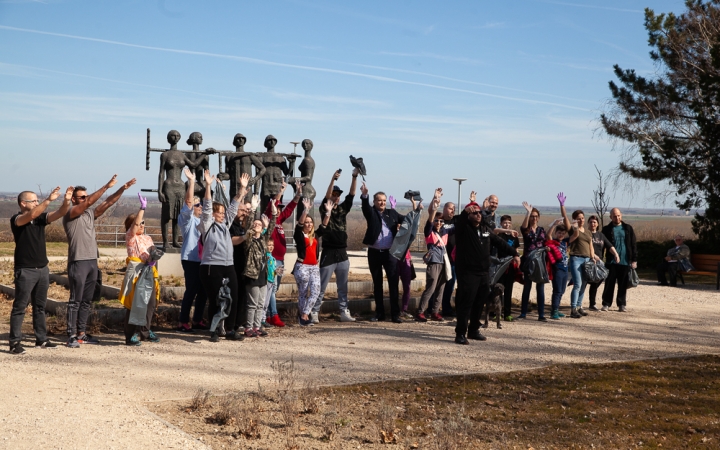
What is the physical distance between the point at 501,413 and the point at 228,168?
1183 centimetres

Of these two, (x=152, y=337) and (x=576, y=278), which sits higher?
(x=576, y=278)

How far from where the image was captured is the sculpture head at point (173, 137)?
1590 centimetres

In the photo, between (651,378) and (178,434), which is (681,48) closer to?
(651,378)

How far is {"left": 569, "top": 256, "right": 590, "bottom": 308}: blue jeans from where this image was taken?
11570 millimetres

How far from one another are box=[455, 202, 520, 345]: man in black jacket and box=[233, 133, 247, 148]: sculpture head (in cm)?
868

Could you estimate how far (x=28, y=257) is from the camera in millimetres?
7852

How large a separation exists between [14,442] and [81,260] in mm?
3578

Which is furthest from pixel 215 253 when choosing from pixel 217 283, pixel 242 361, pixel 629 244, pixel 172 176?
pixel 172 176

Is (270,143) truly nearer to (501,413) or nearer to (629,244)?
(629,244)

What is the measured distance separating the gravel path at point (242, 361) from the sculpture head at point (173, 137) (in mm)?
7092

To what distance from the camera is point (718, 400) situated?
21.9ft

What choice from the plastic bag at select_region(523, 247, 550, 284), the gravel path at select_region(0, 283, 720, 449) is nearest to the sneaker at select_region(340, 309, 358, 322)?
the gravel path at select_region(0, 283, 720, 449)

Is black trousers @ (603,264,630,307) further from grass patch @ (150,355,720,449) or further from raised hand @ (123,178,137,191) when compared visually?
raised hand @ (123,178,137,191)

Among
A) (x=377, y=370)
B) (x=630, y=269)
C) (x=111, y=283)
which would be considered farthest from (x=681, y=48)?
(x=377, y=370)
